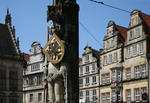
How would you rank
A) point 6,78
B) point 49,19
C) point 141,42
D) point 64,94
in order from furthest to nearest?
point 6,78 < point 141,42 < point 49,19 < point 64,94

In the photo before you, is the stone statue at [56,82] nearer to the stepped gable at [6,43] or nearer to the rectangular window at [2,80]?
the rectangular window at [2,80]

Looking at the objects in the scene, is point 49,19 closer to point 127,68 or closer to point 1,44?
point 127,68

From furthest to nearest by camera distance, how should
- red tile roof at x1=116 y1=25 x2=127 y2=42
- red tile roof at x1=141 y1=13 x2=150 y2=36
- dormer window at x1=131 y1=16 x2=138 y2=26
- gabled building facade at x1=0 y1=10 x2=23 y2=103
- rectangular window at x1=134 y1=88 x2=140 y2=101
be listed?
red tile roof at x1=116 y1=25 x2=127 y2=42 < gabled building facade at x1=0 y1=10 x2=23 y2=103 < dormer window at x1=131 y1=16 x2=138 y2=26 < red tile roof at x1=141 y1=13 x2=150 y2=36 < rectangular window at x1=134 y1=88 x2=140 y2=101

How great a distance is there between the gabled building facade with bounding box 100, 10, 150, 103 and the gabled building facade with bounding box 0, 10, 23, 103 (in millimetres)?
9391

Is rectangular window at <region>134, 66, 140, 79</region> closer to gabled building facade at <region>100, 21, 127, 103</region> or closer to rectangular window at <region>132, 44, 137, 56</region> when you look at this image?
rectangular window at <region>132, 44, 137, 56</region>

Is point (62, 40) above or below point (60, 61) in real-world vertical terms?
above

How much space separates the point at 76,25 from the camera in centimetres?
838

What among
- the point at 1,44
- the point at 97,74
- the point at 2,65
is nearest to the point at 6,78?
the point at 2,65

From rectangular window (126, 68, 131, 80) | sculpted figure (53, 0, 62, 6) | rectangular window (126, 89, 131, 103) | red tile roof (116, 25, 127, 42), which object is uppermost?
red tile roof (116, 25, 127, 42)

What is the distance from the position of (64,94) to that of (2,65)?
28300 mm

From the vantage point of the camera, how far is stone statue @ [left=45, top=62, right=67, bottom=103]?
7.92 m

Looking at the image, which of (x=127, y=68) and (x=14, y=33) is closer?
(x=127, y=68)

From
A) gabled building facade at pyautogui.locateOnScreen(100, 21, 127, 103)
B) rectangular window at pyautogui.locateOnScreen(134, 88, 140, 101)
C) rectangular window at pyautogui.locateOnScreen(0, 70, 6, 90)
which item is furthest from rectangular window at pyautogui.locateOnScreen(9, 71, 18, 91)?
rectangular window at pyautogui.locateOnScreen(134, 88, 140, 101)

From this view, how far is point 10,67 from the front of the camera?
35812 mm
